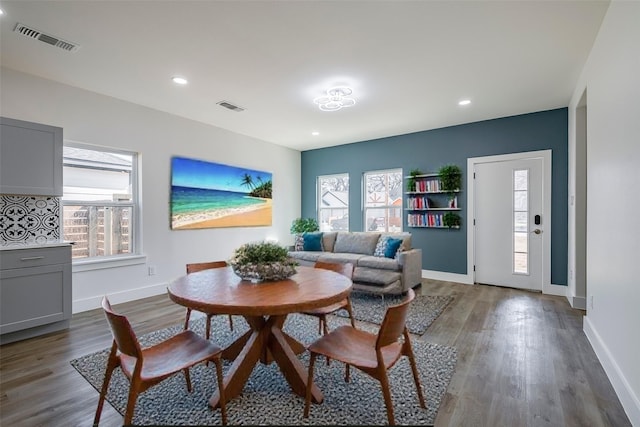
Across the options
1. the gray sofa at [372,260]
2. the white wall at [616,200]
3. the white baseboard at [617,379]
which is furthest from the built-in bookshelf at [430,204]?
the white baseboard at [617,379]

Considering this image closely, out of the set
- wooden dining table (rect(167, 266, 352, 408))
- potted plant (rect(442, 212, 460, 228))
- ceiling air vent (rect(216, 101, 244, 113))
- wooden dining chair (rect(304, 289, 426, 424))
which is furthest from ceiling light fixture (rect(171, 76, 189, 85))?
potted plant (rect(442, 212, 460, 228))

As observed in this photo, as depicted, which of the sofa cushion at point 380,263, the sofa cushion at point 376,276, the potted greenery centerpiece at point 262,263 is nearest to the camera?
the potted greenery centerpiece at point 262,263

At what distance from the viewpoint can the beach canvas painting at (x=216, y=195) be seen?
452cm

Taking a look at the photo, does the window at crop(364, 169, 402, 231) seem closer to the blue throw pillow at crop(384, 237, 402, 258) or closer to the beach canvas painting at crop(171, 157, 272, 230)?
the blue throw pillow at crop(384, 237, 402, 258)

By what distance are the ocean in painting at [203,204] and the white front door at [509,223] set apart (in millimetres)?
3909

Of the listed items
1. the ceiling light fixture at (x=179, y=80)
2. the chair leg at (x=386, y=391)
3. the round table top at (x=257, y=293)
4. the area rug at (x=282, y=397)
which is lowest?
the area rug at (x=282, y=397)

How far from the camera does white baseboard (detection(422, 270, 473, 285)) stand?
4.90 meters

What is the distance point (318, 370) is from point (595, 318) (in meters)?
2.33

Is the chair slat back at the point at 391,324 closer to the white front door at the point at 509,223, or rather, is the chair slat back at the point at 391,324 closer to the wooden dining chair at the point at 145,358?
the wooden dining chair at the point at 145,358

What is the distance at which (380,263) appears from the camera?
4.09 metres

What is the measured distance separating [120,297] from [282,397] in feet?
9.93

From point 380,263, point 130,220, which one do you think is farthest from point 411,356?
point 130,220

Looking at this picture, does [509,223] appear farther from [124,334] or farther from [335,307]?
[124,334]

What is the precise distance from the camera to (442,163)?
5.15 m
